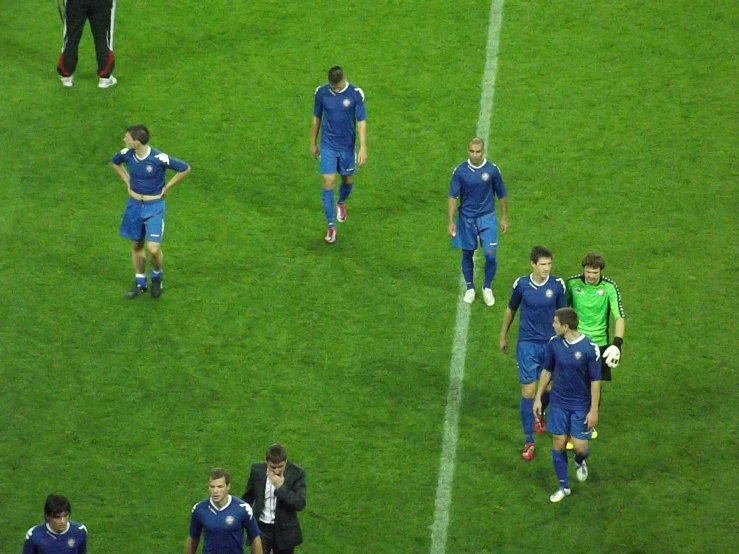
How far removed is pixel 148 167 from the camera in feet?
47.4

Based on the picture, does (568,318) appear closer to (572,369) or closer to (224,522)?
(572,369)

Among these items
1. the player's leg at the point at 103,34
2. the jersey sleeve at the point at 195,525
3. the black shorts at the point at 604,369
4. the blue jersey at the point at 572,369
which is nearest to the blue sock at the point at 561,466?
the blue jersey at the point at 572,369

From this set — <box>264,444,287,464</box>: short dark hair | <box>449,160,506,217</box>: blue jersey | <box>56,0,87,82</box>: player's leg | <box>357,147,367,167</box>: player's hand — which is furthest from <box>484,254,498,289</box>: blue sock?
<box>56,0,87,82</box>: player's leg

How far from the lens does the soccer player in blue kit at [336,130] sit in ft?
50.1

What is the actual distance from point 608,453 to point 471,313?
2253 mm

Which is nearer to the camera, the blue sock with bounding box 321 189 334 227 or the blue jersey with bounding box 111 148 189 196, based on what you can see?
the blue jersey with bounding box 111 148 189 196

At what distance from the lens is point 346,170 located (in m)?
15.6

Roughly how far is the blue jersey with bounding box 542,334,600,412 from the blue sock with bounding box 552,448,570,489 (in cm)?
45

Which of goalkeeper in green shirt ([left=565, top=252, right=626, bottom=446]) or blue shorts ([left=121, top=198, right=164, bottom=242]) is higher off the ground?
blue shorts ([left=121, top=198, right=164, bottom=242])

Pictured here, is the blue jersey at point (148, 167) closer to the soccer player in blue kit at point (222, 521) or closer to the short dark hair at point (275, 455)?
the soccer player in blue kit at point (222, 521)

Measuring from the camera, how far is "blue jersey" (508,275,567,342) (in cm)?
1303

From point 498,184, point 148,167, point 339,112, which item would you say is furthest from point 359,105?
point 148,167

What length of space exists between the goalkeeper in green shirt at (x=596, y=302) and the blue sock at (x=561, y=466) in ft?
2.44

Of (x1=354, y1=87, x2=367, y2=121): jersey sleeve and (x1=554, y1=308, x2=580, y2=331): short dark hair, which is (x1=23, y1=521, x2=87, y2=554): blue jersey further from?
(x1=354, y1=87, x2=367, y2=121): jersey sleeve
